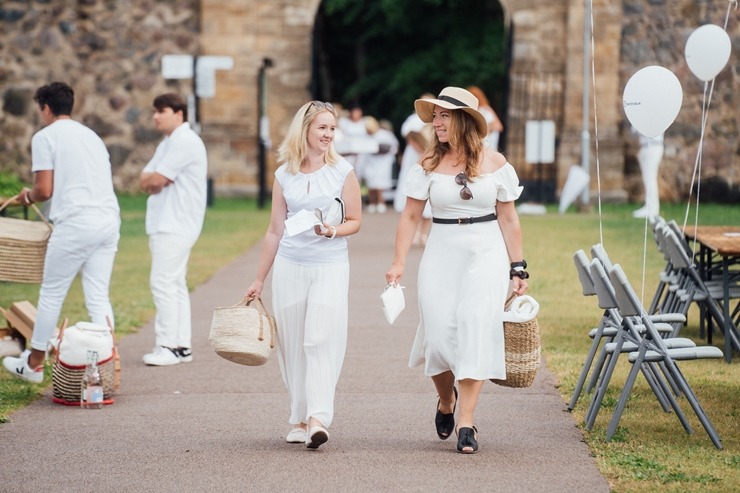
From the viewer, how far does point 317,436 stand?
6766 mm

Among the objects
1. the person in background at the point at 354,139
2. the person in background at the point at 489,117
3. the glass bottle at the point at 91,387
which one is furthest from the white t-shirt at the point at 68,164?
the person in background at the point at 354,139

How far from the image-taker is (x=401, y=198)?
778 inches

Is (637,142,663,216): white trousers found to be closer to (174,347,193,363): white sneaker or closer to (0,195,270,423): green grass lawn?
(0,195,270,423): green grass lawn

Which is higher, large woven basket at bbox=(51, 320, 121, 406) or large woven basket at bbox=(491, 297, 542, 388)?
large woven basket at bbox=(491, 297, 542, 388)

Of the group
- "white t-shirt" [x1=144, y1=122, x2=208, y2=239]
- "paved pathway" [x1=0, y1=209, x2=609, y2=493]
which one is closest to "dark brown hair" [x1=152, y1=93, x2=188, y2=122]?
"white t-shirt" [x1=144, y1=122, x2=208, y2=239]

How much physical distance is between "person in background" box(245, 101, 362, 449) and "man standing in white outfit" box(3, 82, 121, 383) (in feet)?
6.63

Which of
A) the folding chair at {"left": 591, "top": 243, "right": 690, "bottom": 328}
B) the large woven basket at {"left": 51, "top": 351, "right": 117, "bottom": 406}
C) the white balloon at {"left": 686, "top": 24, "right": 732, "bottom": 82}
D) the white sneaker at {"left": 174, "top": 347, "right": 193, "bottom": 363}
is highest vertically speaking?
the white balloon at {"left": 686, "top": 24, "right": 732, "bottom": 82}

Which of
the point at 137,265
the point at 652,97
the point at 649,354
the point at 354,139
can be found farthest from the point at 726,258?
the point at 354,139

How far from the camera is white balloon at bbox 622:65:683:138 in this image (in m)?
9.20

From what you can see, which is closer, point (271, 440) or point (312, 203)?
point (312, 203)

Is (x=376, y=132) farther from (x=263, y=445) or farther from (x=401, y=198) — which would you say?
(x=263, y=445)

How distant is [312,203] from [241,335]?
0.75 metres

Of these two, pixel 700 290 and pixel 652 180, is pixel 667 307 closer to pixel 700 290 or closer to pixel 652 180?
pixel 700 290

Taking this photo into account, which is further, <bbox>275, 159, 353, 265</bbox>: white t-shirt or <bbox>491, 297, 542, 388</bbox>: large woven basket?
<bbox>275, 159, 353, 265</bbox>: white t-shirt
